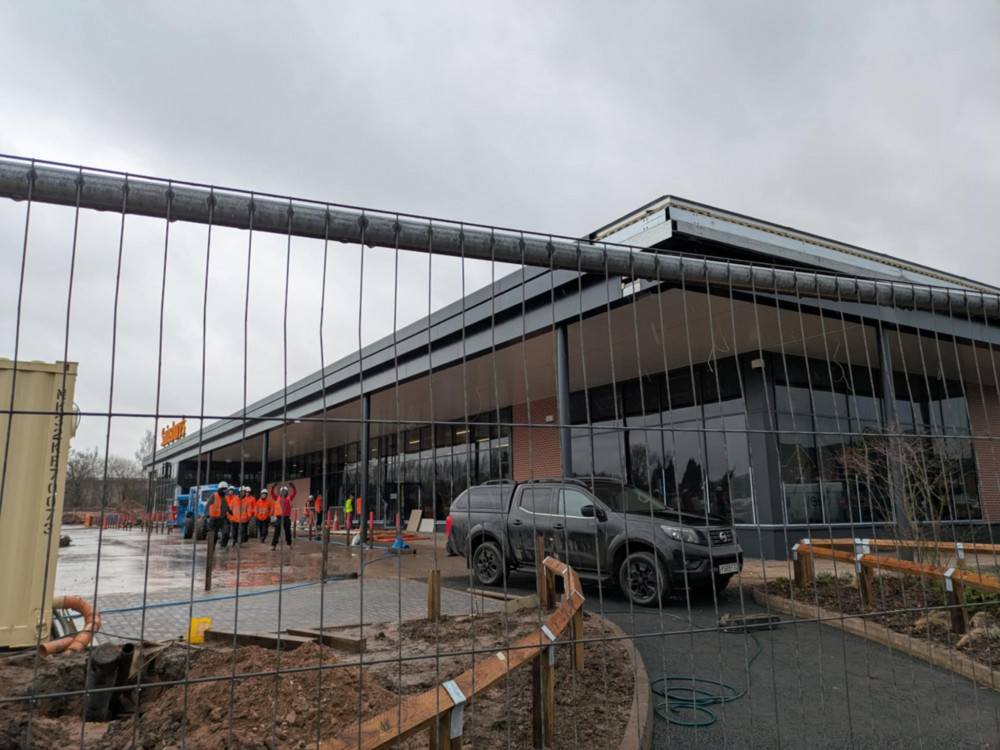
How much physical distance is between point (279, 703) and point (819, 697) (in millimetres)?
4215

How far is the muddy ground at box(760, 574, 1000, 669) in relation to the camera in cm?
636

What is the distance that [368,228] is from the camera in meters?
3.19

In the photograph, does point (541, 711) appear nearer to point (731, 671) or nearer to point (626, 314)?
point (731, 671)

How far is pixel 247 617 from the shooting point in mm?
9211

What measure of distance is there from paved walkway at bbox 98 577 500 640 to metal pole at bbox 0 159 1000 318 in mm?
4776

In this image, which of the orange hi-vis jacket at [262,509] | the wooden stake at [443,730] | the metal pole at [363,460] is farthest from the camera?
the orange hi-vis jacket at [262,509]

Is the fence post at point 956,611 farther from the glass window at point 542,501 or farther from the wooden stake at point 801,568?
the glass window at point 542,501

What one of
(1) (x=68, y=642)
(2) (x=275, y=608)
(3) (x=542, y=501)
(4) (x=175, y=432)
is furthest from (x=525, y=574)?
(4) (x=175, y=432)

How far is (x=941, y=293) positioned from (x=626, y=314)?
26.1 ft

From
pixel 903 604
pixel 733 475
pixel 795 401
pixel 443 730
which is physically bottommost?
pixel 903 604

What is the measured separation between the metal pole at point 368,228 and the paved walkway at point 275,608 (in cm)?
478

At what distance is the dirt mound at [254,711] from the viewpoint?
141 inches

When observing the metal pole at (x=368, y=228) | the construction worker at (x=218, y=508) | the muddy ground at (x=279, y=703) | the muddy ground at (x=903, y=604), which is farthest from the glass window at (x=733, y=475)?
the construction worker at (x=218, y=508)

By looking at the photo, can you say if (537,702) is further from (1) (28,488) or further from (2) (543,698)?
(1) (28,488)
